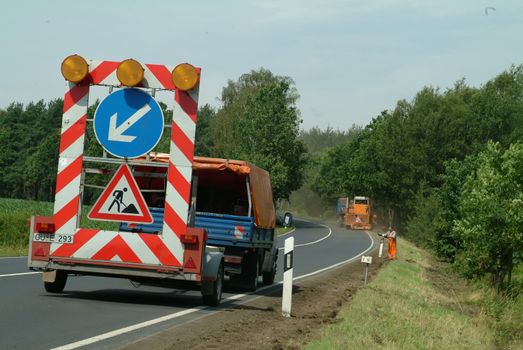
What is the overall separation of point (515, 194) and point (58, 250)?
27230 mm

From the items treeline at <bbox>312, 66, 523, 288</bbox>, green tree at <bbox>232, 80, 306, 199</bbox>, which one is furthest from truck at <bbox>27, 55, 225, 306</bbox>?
green tree at <bbox>232, 80, 306, 199</bbox>

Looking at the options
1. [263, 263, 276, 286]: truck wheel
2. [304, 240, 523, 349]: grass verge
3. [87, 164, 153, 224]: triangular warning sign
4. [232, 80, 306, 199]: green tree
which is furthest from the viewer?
[232, 80, 306, 199]: green tree

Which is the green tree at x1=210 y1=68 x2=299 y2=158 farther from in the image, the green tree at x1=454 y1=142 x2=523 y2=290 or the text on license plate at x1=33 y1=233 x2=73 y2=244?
the text on license plate at x1=33 y1=233 x2=73 y2=244

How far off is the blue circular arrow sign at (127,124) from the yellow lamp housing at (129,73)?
21 centimetres

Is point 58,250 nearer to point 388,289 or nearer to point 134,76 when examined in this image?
point 134,76

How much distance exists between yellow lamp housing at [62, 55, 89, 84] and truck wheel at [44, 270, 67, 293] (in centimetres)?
298

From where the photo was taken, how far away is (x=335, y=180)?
131 m

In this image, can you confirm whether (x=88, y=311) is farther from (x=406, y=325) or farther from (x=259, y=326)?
(x=406, y=325)

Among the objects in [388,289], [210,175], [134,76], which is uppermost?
[134,76]

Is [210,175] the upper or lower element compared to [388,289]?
upper

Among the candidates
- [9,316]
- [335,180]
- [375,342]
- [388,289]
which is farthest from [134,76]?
[335,180]

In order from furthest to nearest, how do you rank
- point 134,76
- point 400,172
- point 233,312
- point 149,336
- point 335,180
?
point 335,180, point 400,172, point 233,312, point 134,76, point 149,336

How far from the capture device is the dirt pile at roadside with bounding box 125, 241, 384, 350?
9237 millimetres

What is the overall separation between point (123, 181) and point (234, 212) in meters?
5.63
